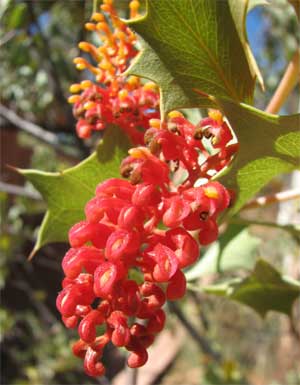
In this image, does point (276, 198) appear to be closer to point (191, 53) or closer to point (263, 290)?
point (263, 290)

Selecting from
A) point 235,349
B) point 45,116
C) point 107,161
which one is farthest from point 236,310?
point 107,161

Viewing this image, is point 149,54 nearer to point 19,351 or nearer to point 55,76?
point 55,76

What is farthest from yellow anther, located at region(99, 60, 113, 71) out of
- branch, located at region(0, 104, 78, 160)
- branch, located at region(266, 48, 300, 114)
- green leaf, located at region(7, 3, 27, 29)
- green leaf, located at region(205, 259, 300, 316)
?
branch, located at region(0, 104, 78, 160)

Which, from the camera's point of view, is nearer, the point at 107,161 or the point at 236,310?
the point at 107,161

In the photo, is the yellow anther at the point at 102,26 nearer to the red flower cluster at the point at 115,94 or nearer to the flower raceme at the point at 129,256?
the red flower cluster at the point at 115,94

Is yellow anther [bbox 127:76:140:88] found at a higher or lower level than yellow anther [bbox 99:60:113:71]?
lower

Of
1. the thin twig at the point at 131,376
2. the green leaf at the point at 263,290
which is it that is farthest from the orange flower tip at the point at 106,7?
the thin twig at the point at 131,376

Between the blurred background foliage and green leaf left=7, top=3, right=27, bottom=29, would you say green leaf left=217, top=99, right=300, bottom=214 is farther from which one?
green leaf left=7, top=3, right=27, bottom=29
